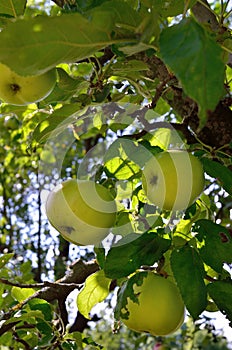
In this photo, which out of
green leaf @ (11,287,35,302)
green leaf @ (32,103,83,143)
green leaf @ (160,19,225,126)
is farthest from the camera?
green leaf @ (11,287,35,302)

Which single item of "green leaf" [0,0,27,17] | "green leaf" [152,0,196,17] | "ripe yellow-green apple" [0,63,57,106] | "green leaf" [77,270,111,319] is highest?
"green leaf" [152,0,196,17]

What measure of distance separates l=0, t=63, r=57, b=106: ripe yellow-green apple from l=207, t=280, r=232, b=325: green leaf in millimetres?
444

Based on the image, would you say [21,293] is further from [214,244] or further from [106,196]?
[214,244]

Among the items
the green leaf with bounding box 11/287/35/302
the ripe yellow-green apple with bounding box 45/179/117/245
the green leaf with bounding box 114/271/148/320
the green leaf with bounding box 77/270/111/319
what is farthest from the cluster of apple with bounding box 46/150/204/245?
the green leaf with bounding box 11/287/35/302

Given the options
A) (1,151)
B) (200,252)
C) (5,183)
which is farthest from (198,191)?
(5,183)

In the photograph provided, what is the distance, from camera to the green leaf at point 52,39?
0.62 metres

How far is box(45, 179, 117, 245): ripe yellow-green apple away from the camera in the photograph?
965 mm

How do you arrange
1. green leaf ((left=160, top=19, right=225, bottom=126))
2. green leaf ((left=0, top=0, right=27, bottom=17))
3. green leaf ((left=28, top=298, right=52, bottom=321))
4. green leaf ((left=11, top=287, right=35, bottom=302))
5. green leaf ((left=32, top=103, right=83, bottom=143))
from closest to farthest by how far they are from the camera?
green leaf ((left=160, top=19, right=225, bottom=126)), green leaf ((left=0, top=0, right=27, bottom=17)), green leaf ((left=32, top=103, right=83, bottom=143)), green leaf ((left=28, top=298, right=52, bottom=321)), green leaf ((left=11, top=287, right=35, bottom=302))

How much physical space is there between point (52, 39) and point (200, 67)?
0.18 metres

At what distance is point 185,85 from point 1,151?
2.98m

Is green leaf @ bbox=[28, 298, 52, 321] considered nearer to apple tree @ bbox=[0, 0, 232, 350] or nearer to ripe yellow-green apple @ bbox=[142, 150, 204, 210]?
apple tree @ bbox=[0, 0, 232, 350]

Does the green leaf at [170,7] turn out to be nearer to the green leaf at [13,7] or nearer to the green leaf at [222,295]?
the green leaf at [13,7]

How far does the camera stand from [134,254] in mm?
934

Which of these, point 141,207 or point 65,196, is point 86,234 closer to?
point 65,196
